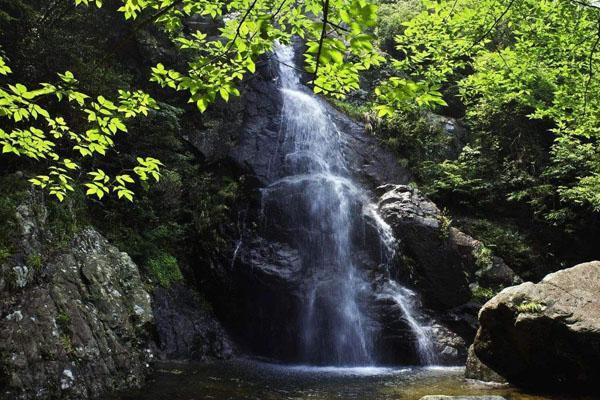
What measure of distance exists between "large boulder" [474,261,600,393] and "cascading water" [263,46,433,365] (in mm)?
3036

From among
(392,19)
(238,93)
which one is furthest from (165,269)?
(392,19)

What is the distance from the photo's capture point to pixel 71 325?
590cm

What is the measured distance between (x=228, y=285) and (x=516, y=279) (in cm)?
784

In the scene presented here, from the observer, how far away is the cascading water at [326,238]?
10.1m

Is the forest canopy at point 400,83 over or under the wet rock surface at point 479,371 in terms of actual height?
over

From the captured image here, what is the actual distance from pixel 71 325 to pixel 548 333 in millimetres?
6797

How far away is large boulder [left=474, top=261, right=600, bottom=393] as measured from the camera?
6305 mm

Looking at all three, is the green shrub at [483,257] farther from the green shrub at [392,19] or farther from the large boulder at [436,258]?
the green shrub at [392,19]

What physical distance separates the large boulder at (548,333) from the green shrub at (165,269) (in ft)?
22.0

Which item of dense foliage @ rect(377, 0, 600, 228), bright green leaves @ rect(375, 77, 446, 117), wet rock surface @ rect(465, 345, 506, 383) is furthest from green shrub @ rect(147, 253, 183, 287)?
bright green leaves @ rect(375, 77, 446, 117)

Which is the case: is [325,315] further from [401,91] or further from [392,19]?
[392,19]

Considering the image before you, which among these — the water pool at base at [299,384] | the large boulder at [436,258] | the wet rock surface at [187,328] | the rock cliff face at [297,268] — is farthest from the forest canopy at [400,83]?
the water pool at base at [299,384]

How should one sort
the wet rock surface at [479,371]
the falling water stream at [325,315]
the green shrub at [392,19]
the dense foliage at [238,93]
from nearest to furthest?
the dense foliage at [238,93] → the falling water stream at [325,315] → the wet rock surface at [479,371] → the green shrub at [392,19]

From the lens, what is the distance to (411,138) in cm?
1639
